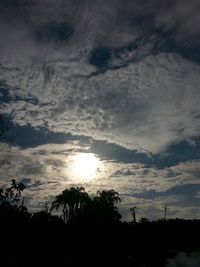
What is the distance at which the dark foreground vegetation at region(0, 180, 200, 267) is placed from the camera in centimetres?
2717

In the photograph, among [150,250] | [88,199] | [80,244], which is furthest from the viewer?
[88,199]

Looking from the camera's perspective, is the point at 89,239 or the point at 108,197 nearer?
the point at 89,239

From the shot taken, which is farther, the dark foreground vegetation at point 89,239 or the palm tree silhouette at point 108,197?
the palm tree silhouette at point 108,197

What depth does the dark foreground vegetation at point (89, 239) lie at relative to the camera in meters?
27.2

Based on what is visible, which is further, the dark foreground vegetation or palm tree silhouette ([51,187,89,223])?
palm tree silhouette ([51,187,89,223])

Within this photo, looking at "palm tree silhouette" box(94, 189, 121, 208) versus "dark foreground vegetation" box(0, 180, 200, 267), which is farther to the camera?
"palm tree silhouette" box(94, 189, 121, 208)

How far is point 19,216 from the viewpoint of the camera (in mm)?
31125

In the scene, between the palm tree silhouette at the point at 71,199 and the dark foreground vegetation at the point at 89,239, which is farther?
the palm tree silhouette at the point at 71,199

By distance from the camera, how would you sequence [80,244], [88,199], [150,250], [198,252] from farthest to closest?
1. [88,199]
2. [198,252]
3. [150,250]
4. [80,244]

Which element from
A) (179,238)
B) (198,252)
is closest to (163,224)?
(179,238)

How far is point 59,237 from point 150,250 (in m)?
12.5

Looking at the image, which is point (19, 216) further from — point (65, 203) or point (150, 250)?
point (65, 203)

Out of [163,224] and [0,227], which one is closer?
[0,227]

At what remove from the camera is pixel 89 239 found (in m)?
33.8
